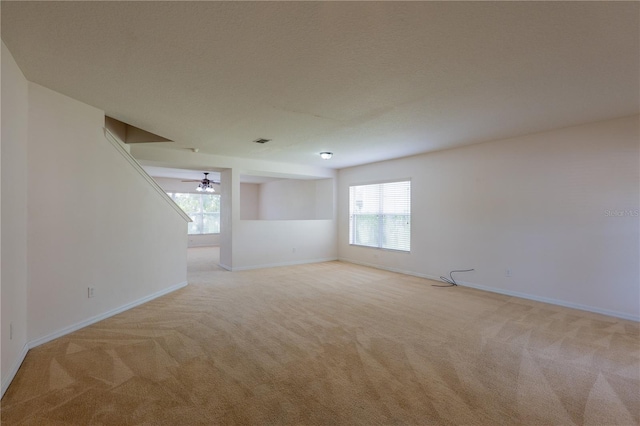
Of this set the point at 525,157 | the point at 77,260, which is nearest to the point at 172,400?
the point at 77,260

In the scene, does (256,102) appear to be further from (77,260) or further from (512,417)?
(512,417)

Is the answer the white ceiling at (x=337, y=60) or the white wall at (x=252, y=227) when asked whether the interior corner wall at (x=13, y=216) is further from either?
the white wall at (x=252, y=227)

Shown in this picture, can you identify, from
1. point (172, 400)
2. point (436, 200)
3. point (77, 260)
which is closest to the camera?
point (172, 400)

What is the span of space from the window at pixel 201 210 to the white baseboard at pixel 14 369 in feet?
28.2

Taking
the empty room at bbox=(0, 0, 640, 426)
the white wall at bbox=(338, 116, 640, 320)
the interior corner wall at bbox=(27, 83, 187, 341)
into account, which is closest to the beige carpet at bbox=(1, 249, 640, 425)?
the empty room at bbox=(0, 0, 640, 426)

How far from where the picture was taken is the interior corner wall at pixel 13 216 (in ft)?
6.66

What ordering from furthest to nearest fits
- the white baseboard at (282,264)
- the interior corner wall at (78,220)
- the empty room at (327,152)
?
1. the white baseboard at (282,264)
2. the interior corner wall at (78,220)
3. the empty room at (327,152)

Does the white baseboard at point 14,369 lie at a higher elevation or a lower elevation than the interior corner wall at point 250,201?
lower

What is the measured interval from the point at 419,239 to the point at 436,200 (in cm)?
84

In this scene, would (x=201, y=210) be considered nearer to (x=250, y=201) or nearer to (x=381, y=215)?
(x=250, y=201)

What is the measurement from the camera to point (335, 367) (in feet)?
7.57

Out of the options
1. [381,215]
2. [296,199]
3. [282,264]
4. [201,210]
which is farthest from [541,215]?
[201,210]

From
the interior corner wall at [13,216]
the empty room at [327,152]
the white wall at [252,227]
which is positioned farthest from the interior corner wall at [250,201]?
the interior corner wall at [13,216]

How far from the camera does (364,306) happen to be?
3.83m
